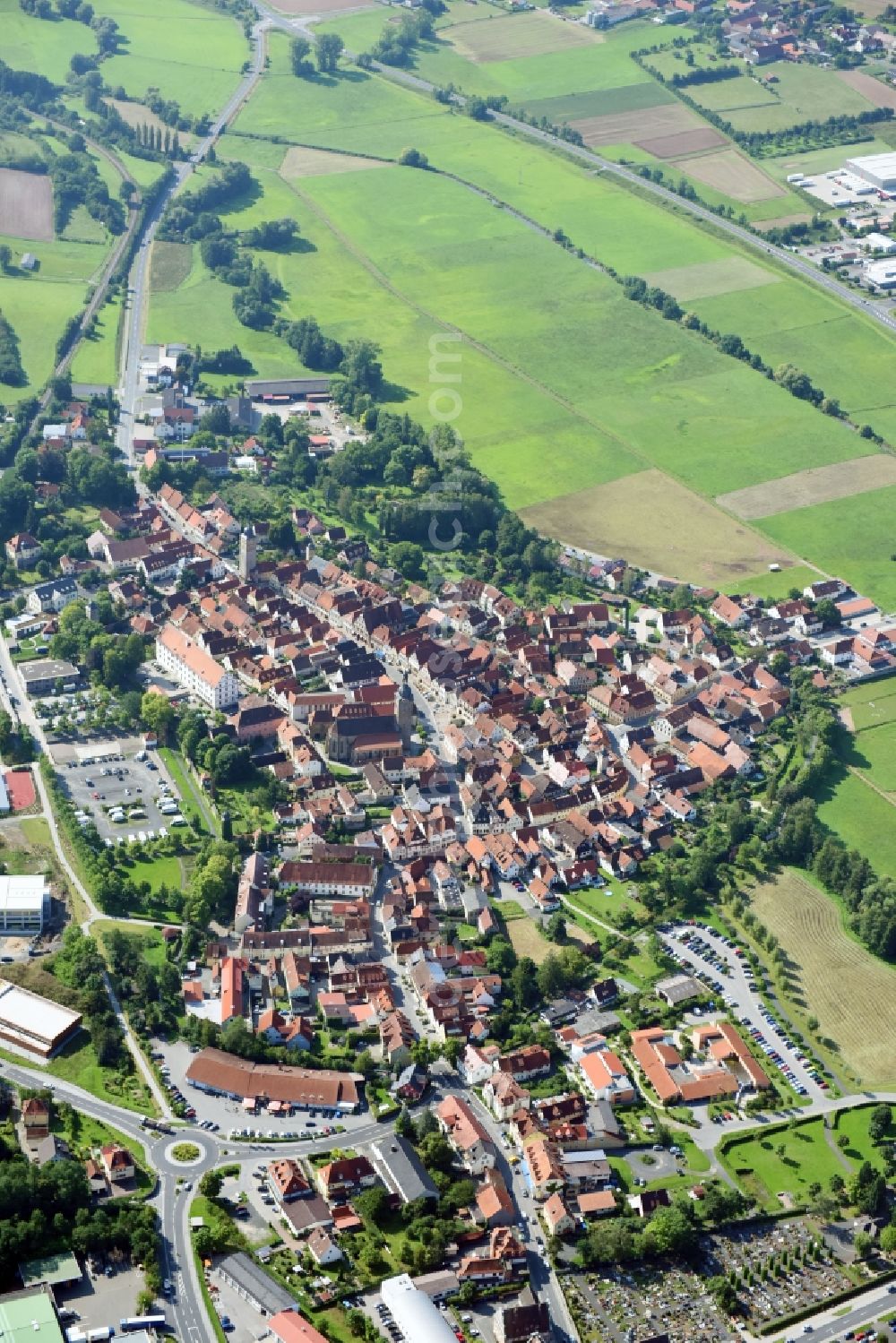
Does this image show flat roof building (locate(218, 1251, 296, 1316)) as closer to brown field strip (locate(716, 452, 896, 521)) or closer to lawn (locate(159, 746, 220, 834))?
lawn (locate(159, 746, 220, 834))

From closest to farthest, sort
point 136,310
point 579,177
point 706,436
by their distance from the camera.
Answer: point 706,436 < point 136,310 < point 579,177

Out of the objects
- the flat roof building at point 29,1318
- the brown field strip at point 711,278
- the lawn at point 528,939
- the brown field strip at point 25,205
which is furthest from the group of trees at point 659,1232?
the brown field strip at point 25,205

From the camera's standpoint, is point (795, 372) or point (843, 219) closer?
point (795, 372)

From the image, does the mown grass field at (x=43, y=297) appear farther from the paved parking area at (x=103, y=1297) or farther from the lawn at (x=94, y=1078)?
the paved parking area at (x=103, y=1297)

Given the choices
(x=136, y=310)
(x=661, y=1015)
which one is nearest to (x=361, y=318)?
(x=136, y=310)

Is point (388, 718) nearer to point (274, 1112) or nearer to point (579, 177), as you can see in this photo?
point (274, 1112)

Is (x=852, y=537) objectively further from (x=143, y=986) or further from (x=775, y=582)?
(x=143, y=986)
